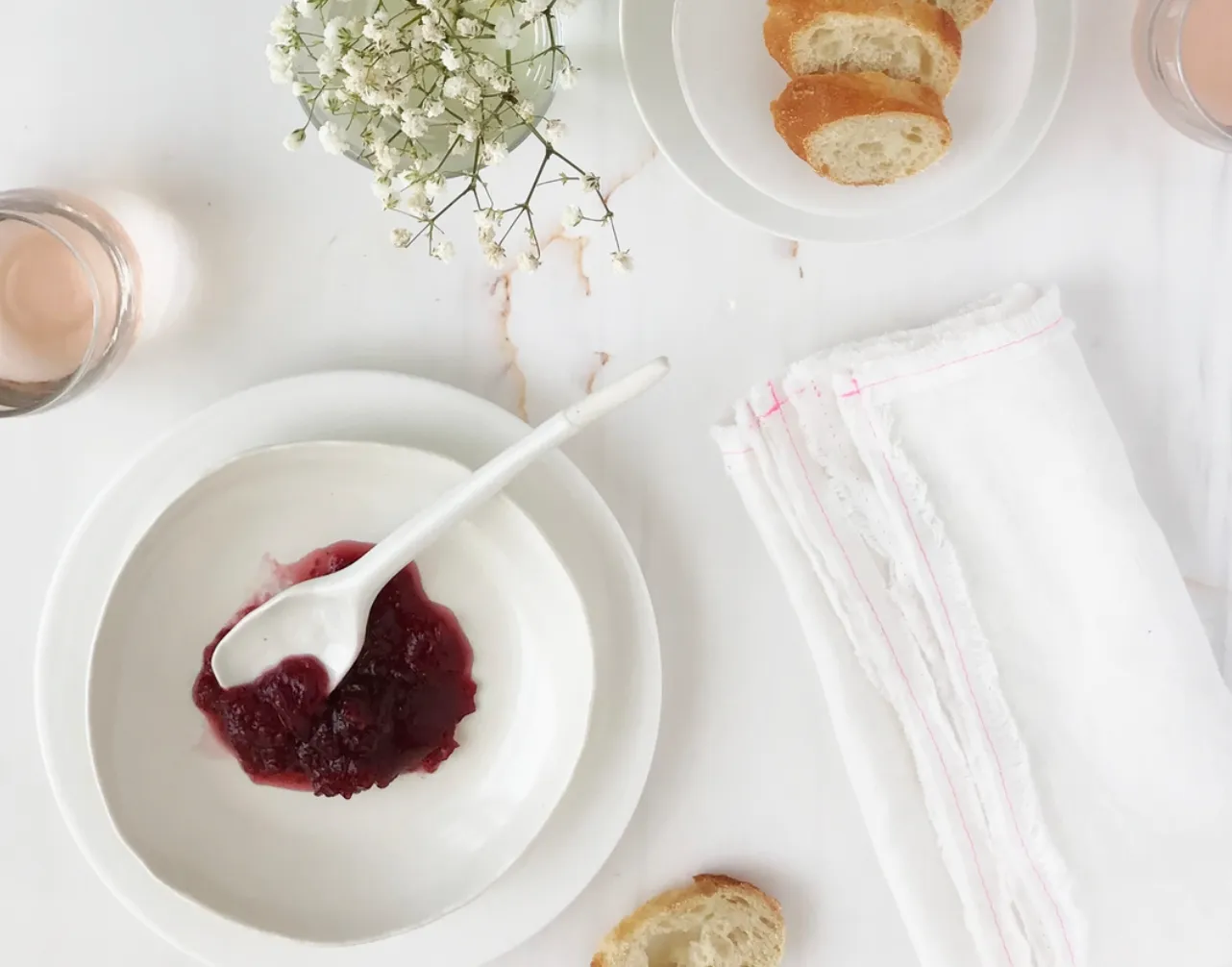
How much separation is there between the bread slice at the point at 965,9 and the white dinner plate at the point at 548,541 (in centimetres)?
46

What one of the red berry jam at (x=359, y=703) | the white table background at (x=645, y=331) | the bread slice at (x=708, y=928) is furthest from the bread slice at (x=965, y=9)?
the bread slice at (x=708, y=928)

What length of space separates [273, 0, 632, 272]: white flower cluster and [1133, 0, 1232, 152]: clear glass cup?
1.60 ft

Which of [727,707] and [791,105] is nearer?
[791,105]

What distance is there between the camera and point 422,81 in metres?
0.67

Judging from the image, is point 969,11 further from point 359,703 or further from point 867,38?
point 359,703

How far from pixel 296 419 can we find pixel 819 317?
0.45 m

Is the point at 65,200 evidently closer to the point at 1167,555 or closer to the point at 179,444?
the point at 179,444

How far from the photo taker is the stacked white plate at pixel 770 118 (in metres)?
0.79

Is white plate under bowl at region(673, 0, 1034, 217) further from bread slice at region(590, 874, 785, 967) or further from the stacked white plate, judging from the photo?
bread slice at region(590, 874, 785, 967)

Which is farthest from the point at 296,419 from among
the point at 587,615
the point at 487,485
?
the point at 587,615

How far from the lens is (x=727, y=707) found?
0.88 metres

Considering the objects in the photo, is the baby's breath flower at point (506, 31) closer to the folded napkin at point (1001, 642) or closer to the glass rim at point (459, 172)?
the glass rim at point (459, 172)

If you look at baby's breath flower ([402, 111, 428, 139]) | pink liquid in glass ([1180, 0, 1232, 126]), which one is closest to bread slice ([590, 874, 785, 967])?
baby's breath flower ([402, 111, 428, 139])

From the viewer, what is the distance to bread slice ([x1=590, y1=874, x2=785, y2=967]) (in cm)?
85
